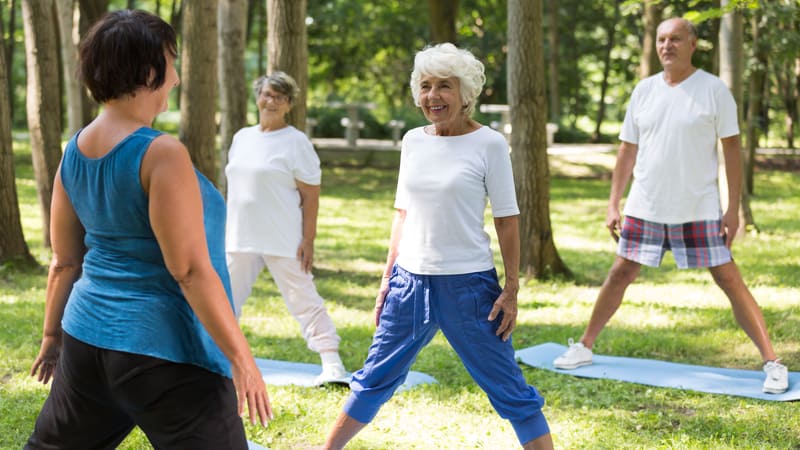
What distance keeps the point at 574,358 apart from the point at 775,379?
127 cm

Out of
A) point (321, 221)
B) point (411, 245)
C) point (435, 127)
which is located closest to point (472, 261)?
point (411, 245)

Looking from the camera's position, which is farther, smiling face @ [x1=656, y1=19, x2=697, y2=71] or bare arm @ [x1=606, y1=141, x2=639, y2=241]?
bare arm @ [x1=606, y1=141, x2=639, y2=241]

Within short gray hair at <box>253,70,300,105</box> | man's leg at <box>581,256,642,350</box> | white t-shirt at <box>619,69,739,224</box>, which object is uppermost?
short gray hair at <box>253,70,300,105</box>

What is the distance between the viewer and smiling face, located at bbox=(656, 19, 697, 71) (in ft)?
18.9

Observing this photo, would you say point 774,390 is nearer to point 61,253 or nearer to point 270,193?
point 270,193

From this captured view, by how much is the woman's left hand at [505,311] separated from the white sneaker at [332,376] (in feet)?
7.15

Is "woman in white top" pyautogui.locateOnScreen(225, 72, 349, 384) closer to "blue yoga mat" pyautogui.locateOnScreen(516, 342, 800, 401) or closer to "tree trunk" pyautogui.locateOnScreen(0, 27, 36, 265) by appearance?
"blue yoga mat" pyautogui.locateOnScreen(516, 342, 800, 401)

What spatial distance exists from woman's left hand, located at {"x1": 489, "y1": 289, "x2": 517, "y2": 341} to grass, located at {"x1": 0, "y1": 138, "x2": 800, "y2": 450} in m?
1.13

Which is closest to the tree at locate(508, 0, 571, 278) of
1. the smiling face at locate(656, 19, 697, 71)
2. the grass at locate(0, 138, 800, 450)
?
the grass at locate(0, 138, 800, 450)

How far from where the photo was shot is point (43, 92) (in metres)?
10.3

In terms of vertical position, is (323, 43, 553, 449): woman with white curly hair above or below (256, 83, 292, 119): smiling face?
below

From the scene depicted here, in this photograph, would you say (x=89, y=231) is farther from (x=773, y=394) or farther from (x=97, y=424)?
(x=773, y=394)

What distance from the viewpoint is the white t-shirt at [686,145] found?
5.82m

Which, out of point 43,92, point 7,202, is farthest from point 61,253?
point 43,92
